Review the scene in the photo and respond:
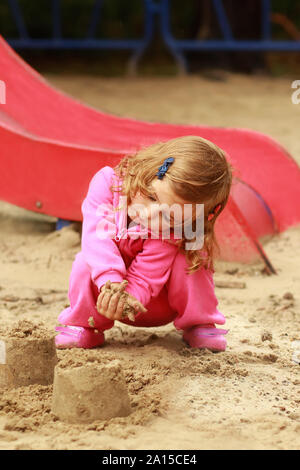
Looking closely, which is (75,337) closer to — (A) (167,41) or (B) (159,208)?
(B) (159,208)

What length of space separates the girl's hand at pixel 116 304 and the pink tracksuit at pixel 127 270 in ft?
0.22

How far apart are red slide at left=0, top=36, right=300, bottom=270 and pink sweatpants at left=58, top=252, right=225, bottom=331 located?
67 cm

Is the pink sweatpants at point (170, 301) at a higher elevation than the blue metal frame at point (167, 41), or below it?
below

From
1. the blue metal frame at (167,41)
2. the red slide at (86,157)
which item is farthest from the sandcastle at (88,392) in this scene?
the blue metal frame at (167,41)

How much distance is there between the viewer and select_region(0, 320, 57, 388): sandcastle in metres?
1.62

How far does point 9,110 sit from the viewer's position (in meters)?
3.13

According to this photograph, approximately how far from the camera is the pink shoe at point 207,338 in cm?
186

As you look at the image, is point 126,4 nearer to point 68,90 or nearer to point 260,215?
point 68,90

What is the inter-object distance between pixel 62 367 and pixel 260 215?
151 cm

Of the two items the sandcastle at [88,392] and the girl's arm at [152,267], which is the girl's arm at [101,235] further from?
the sandcastle at [88,392]

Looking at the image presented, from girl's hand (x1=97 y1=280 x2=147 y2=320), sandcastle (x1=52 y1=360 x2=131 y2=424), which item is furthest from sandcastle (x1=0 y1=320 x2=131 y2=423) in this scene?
girl's hand (x1=97 y1=280 x2=147 y2=320)

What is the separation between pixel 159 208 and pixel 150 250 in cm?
14

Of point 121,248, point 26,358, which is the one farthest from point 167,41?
point 26,358

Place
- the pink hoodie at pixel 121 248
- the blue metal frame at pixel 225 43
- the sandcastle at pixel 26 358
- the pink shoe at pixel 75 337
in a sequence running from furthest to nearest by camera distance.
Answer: the blue metal frame at pixel 225 43 → the pink shoe at pixel 75 337 → the pink hoodie at pixel 121 248 → the sandcastle at pixel 26 358
